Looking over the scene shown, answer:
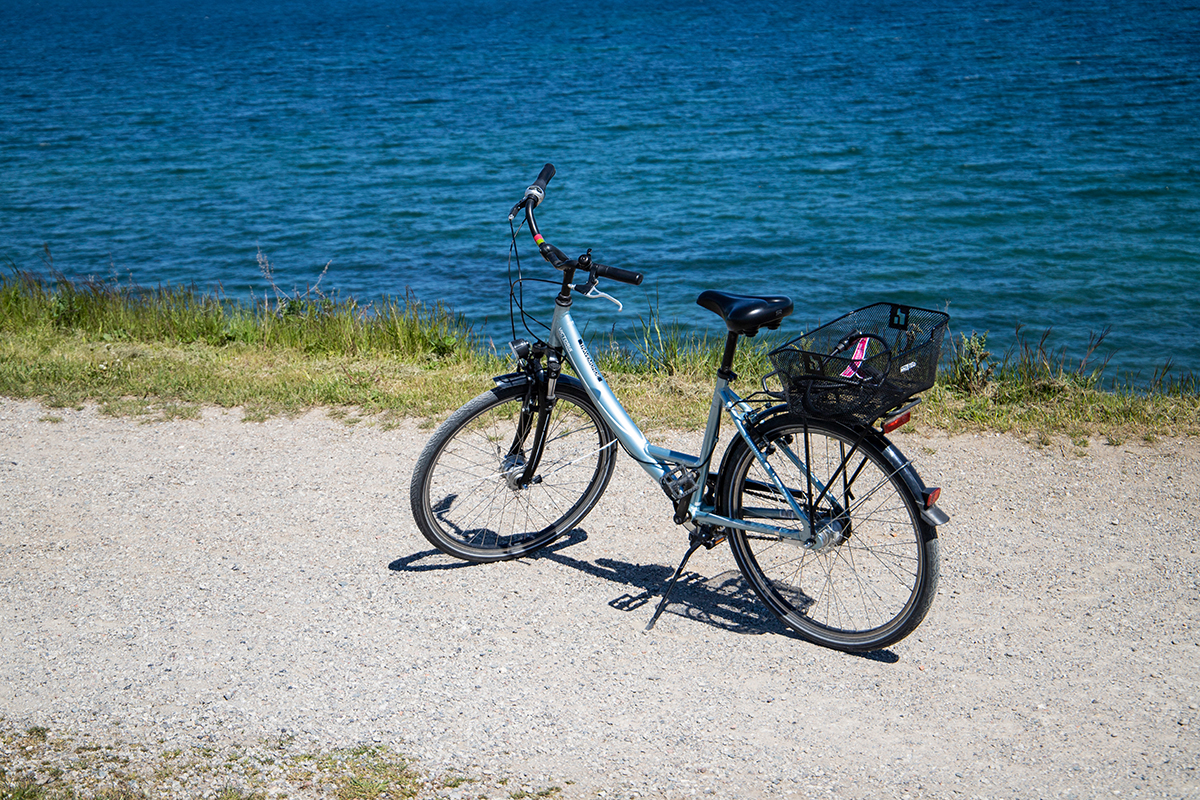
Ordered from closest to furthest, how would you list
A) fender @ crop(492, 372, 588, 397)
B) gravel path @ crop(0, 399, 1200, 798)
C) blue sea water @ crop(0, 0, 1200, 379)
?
gravel path @ crop(0, 399, 1200, 798) → fender @ crop(492, 372, 588, 397) → blue sea water @ crop(0, 0, 1200, 379)

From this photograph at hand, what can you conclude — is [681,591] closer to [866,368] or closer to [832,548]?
[832,548]

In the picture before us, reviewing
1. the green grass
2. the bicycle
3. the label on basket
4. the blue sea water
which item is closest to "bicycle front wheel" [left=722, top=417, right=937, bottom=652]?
the bicycle

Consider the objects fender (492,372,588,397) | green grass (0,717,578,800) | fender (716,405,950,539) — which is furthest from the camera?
fender (492,372,588,397)

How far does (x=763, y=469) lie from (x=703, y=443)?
43 centimetres

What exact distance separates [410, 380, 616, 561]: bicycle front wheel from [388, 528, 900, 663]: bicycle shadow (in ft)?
0.53

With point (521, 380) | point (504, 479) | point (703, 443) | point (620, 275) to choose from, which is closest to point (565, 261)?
point (620, 275)

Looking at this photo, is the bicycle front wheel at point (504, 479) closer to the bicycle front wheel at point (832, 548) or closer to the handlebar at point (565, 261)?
the handlebar at point (565, 261)

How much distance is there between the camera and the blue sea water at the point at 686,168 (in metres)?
16.4

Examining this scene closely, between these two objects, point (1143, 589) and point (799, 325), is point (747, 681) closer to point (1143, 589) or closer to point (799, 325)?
point (1143, 589)

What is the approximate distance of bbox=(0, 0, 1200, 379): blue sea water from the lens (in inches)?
647

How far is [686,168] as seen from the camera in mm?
24156

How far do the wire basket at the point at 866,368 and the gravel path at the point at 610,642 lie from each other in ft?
3.93

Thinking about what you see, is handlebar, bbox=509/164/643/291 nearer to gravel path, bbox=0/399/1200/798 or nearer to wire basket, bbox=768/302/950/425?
wire basket, bbox=768/302/950/425

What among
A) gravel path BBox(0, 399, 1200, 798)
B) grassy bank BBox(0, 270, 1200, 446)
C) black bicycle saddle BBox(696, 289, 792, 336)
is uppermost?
black bicycle saddle BBox(696, 289, 792, 336)
